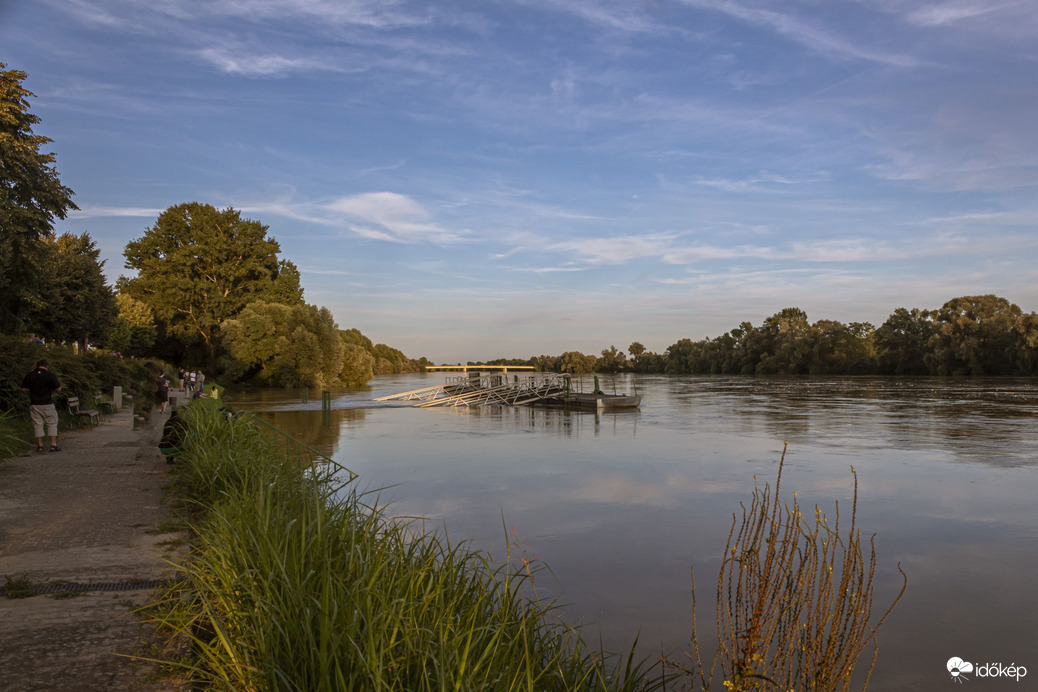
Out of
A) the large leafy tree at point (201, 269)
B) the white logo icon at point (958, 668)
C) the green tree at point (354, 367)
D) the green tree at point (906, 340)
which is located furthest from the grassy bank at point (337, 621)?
the green tree at point (906, 340)

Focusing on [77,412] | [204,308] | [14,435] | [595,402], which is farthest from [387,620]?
[204,308]

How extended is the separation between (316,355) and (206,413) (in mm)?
40046

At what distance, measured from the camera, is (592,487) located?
14398mm

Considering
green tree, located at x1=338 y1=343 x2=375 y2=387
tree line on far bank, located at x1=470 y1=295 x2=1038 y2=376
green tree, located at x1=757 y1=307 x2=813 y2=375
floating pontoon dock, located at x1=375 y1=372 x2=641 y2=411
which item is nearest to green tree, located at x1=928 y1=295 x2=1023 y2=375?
tree line on far bank, located at x1=470 y1=295 x2=1038 y2=376

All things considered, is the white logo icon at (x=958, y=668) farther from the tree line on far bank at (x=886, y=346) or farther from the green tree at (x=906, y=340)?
the green tree at (x=906, y=340)

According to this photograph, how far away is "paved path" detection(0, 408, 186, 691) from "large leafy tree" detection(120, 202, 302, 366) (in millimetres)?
48194

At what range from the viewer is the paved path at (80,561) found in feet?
11.5

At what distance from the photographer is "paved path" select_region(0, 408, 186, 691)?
11.5 feet

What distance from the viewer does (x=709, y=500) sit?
13.0m

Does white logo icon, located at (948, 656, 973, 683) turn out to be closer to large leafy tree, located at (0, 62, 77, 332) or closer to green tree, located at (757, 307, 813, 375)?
large leafy tree, located at (0, 62, 77, 332)

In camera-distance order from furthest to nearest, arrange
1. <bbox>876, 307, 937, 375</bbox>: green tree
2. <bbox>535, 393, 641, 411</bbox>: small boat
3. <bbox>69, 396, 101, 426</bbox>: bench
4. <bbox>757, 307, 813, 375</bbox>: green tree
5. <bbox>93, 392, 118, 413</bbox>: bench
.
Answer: <bbox>757, 307, 813, 375</bbox>: green tree → <bbox>876, 307, 937, 375</bbox>: green tree → <bbox>535, 393, 641, 411</bbox>: small boat → <bbox>93, 392, 118, 413</bbox>: bench → <bbox>69, 396, 101, 426</bbox>: bench

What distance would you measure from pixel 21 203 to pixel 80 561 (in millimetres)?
18481

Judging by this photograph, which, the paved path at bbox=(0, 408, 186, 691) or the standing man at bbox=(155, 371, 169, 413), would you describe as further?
the standing man at bbox=(155, 371, 169, 413)

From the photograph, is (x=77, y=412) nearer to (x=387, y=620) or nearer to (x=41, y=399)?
(x=41, y=399)
